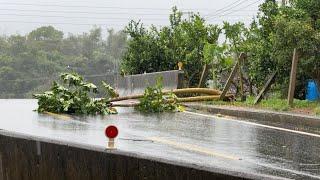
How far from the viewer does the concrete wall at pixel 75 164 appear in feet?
13.1

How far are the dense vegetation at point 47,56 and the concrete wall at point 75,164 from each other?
1134 inches

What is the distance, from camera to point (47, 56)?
2083 inches

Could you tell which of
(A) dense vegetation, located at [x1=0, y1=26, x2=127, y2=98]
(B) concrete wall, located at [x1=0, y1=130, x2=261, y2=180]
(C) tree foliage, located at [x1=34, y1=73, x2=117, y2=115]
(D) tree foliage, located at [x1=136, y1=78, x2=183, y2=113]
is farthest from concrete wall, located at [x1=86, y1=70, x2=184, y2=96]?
(B) concrete wall, located at [x1=0, y1=130, x2=261, y2=180]

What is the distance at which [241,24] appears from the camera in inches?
1005

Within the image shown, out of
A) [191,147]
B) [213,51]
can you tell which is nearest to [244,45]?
[213,51]

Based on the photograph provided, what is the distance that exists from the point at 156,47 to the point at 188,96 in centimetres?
748

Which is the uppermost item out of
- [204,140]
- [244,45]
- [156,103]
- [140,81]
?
[244,45]

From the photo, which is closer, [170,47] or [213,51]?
[213,51]

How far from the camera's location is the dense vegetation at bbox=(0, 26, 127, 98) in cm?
4548

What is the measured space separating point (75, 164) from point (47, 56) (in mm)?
48882

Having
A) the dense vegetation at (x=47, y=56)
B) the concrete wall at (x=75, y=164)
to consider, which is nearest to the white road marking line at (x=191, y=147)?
the concrete wall at (x=75, y=164)

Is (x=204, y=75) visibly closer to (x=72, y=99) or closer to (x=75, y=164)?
(x=72, y=99)

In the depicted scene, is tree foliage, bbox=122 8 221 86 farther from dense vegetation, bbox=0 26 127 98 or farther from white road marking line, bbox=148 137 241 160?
white road marking line, bbox=148 137 241 160

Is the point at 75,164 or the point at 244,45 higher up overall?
the point at 244,45
